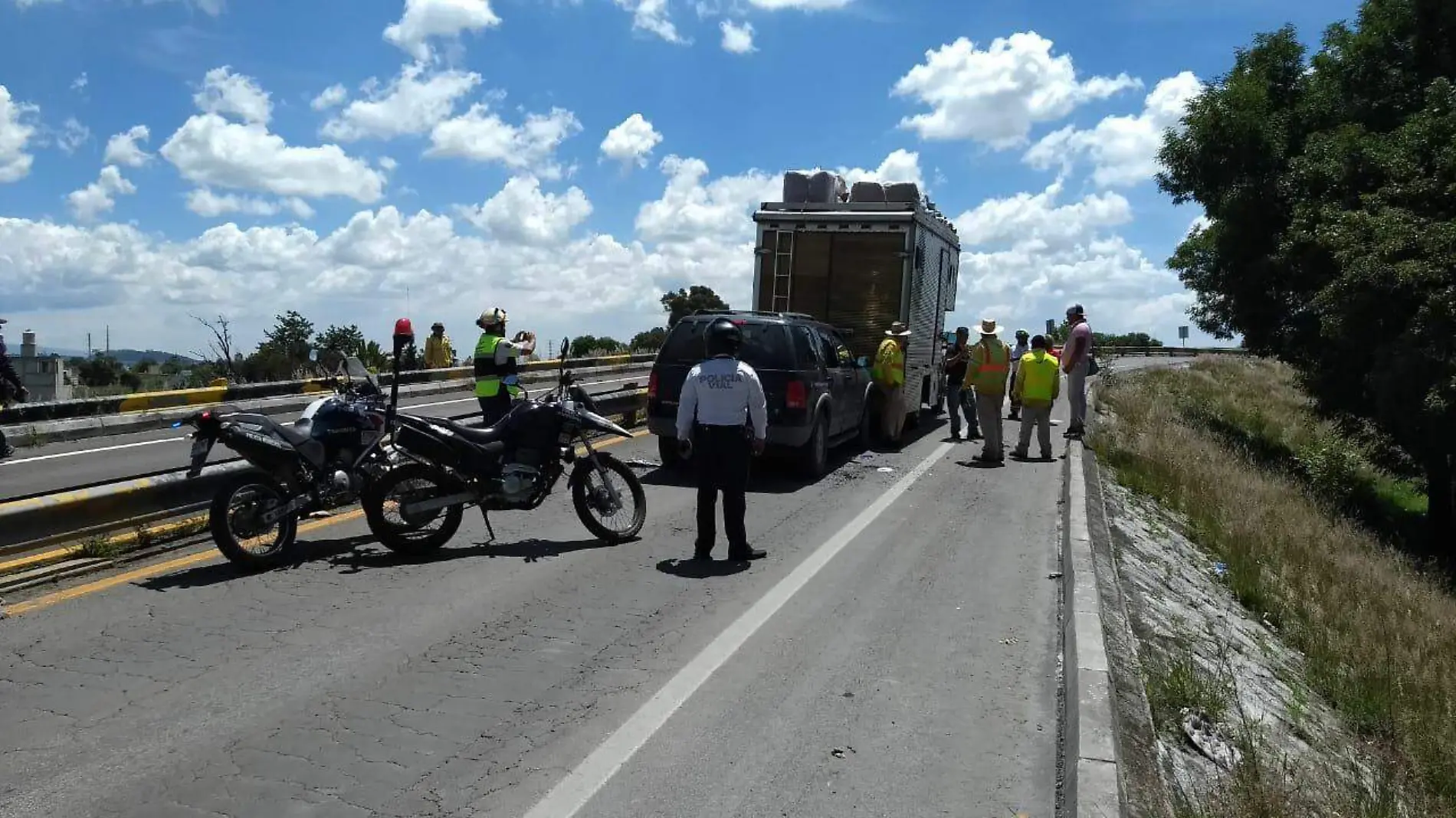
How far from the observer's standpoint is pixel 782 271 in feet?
52.4

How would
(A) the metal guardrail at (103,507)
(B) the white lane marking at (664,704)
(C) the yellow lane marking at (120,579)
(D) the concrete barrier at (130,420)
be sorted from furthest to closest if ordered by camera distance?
(D) the concrete barrier at (130,420)
(A) the metal guardrail at (103,507)
(C) the yellow lane marking at (120,579)
(B) the white lane marking at (664,704)

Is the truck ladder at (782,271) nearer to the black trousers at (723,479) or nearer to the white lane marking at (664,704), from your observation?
the white lane marking at (664,704)

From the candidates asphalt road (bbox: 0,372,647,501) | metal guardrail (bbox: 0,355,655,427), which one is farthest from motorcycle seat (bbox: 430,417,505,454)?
metal guardrail (bbox: 0,355,655,427)

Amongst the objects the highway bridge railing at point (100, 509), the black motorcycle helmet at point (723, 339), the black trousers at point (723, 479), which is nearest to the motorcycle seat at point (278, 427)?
the highway bridge railing at point (100, 509)

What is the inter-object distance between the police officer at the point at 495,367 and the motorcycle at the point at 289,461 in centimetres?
258

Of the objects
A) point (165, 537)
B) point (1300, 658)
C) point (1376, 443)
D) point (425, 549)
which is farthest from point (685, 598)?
point (1376, 443)

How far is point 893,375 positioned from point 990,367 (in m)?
1.26

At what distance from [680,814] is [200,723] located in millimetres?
2237

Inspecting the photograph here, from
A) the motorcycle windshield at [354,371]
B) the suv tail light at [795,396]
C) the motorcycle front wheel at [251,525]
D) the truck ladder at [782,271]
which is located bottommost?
the motorcycle front wheel at [251,525]

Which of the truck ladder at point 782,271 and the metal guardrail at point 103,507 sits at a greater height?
the truck ladder at point 782,271

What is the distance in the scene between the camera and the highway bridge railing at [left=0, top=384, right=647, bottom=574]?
6961 mm

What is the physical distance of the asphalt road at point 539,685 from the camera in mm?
4395

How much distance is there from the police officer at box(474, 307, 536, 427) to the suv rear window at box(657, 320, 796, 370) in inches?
68.8

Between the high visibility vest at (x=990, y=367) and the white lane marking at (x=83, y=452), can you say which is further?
the high visibility vest at (x=990, y=367)
